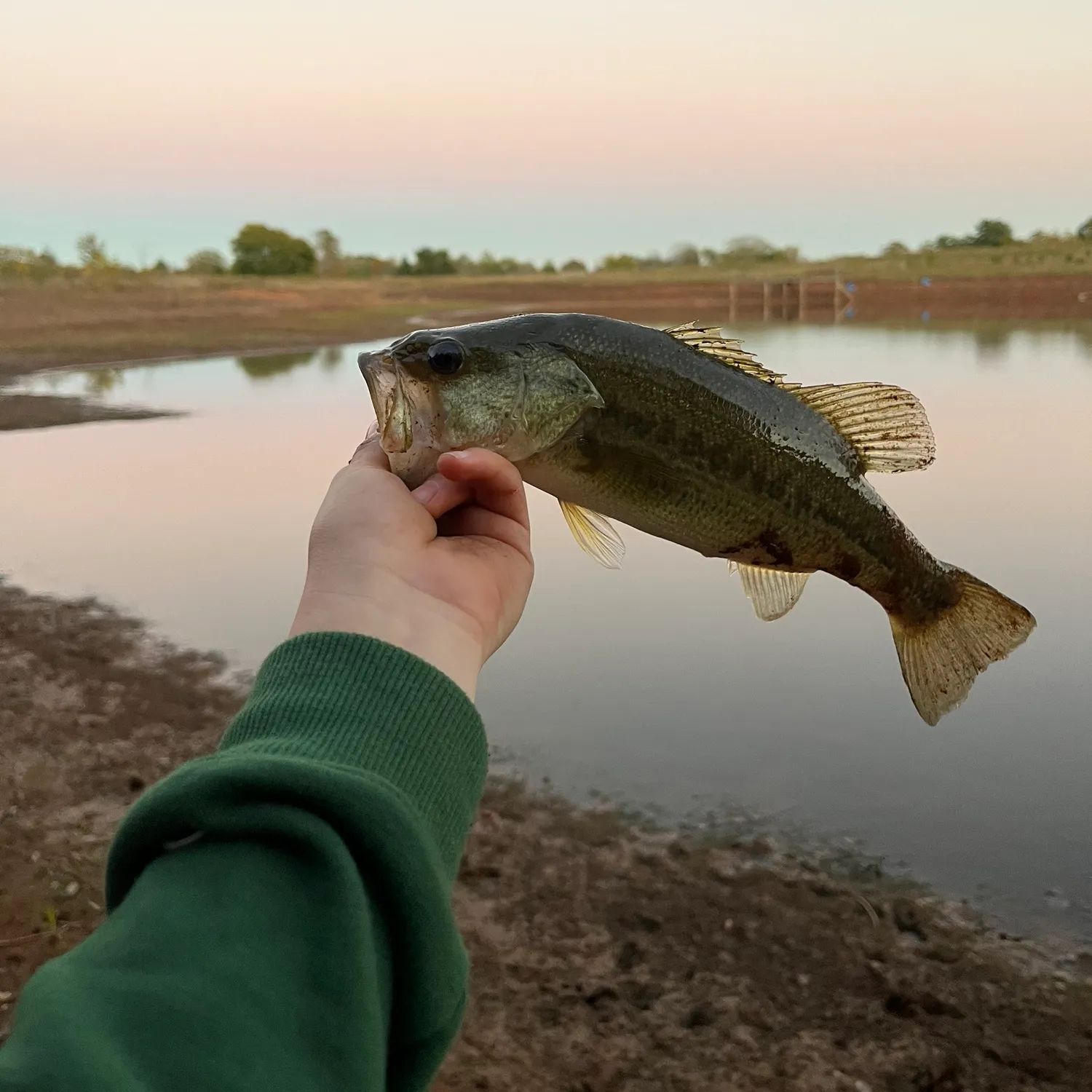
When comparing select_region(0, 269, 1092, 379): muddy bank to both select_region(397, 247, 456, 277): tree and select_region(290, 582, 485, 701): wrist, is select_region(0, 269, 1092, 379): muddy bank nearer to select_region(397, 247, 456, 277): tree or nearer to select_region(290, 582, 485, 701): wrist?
select_region(397, 247, 456, 277): tree

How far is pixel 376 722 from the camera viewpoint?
5.18 ft

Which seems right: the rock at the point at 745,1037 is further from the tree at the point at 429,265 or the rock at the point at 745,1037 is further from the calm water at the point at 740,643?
the tree at the point at 429,265

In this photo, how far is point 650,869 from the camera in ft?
17.7

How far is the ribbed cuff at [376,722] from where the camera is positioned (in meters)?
1.52

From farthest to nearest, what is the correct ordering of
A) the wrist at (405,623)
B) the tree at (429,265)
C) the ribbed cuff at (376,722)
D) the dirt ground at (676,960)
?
the tree at (429,265)
the dirt ground at (676,960)
the wrist at (405,623)
the ribbed cuff at (376,722)

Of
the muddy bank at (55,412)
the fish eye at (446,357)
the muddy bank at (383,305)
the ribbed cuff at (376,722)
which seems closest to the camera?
the ribbed cuff at (376,722)

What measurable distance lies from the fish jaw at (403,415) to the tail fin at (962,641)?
150 cm

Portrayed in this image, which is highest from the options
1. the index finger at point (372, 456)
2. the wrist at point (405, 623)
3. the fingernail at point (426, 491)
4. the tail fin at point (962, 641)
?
the index finger at point (372, 456)

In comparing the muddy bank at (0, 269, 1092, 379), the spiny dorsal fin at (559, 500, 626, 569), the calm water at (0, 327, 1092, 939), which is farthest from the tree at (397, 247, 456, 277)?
the spiny dorsal fin at (559, 500, 626, 569)

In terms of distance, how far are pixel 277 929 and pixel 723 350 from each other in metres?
1.92

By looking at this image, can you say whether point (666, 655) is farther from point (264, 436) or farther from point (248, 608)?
point (264, 436)

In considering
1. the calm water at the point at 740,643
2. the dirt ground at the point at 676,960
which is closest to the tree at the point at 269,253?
the calm water at the point at 740,643

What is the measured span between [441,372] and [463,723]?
1099 millimetres

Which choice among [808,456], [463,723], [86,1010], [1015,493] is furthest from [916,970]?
[1015,493]
